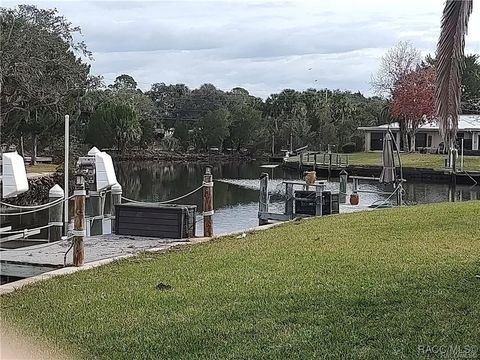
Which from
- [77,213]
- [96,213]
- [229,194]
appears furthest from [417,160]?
[77,213]

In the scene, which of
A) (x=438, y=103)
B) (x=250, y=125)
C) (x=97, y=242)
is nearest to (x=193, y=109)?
(x=250, y=125)

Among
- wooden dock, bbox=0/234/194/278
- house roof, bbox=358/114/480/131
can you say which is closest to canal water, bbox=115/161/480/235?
wooden dock, bbox=0/234/194/278

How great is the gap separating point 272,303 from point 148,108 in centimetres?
6532

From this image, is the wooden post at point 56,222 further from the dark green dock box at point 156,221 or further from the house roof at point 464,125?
the house roof at point 464,125

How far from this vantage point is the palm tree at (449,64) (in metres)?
6.73

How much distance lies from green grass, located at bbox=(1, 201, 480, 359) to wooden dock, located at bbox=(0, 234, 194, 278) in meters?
0.95

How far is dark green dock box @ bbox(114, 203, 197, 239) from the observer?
11.7 m

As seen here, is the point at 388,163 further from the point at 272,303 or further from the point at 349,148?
the point at 349,148

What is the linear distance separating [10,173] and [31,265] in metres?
1.96

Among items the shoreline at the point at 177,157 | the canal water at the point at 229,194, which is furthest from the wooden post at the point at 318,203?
the shoreline at the point at 177,157

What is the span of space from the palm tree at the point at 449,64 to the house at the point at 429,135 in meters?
42.9

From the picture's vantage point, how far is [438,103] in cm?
678

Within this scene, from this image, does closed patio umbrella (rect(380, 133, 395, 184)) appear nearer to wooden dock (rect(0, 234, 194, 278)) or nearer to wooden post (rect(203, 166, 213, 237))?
wooden post (rect(203, 166, 213, 237))

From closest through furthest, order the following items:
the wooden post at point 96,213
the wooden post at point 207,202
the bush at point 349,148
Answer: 1. the wooden post at point 207,202
2. the wooden post at point 96,213
3. the bush at point 349,148
